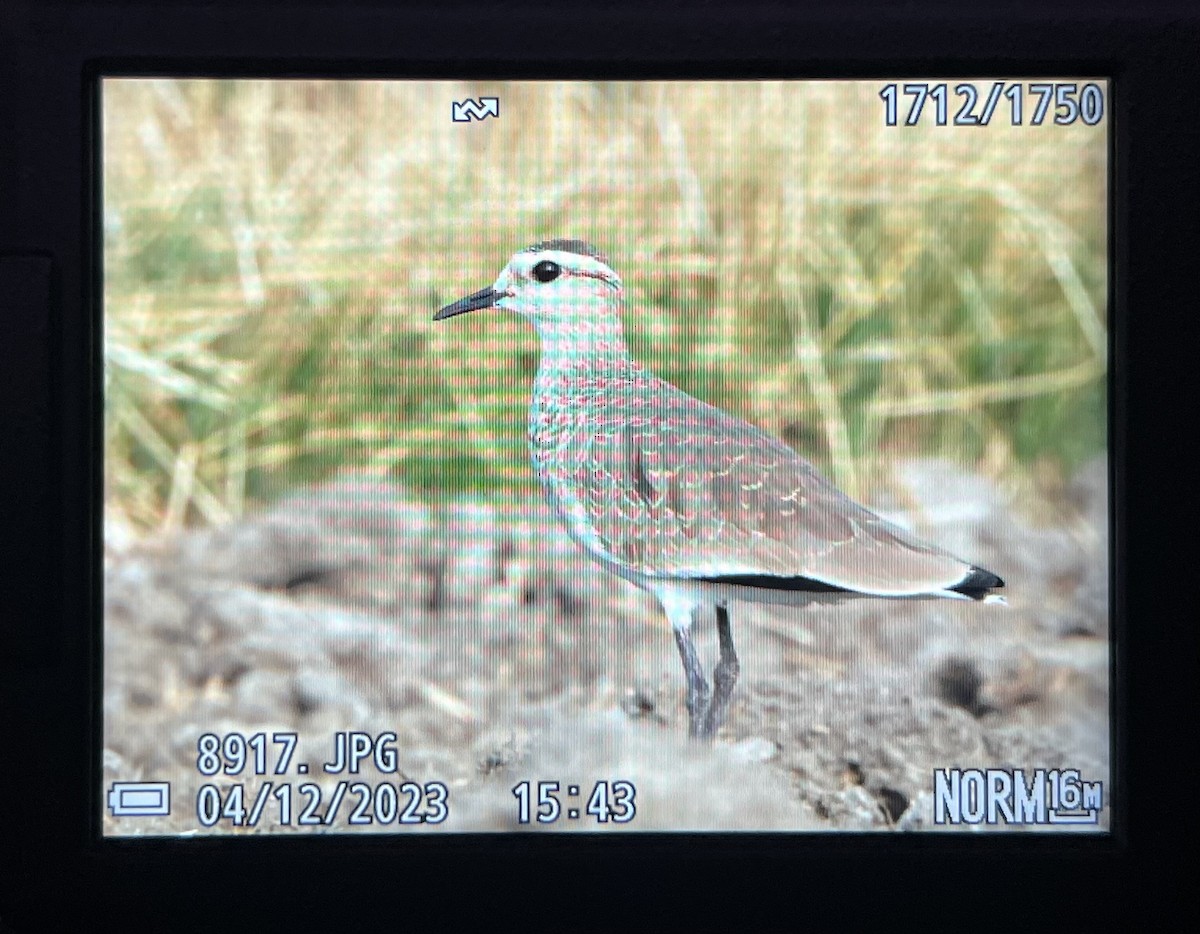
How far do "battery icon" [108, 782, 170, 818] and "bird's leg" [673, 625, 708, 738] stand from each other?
873 millimetres

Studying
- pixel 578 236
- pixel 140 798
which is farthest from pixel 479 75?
pixel 140 798

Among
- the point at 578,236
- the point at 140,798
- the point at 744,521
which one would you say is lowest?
the point at 140,798

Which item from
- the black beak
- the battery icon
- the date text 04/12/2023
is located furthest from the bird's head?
the battery icon

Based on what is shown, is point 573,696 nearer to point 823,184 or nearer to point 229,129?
point 823,184

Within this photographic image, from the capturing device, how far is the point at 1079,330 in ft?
7.29

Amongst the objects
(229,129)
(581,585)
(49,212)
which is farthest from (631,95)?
(49,212)

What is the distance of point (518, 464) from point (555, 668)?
0.34m

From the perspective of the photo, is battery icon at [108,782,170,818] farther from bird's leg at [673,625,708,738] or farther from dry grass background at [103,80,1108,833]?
bird's leg at [673,625,708,738]

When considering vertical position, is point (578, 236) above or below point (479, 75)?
below

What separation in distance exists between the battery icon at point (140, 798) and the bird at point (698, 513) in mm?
800

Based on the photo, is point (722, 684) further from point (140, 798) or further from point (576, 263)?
point (140, 798)

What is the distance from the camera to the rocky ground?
2.22m

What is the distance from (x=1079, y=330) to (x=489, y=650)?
1.11 metres

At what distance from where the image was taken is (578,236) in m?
2.22
